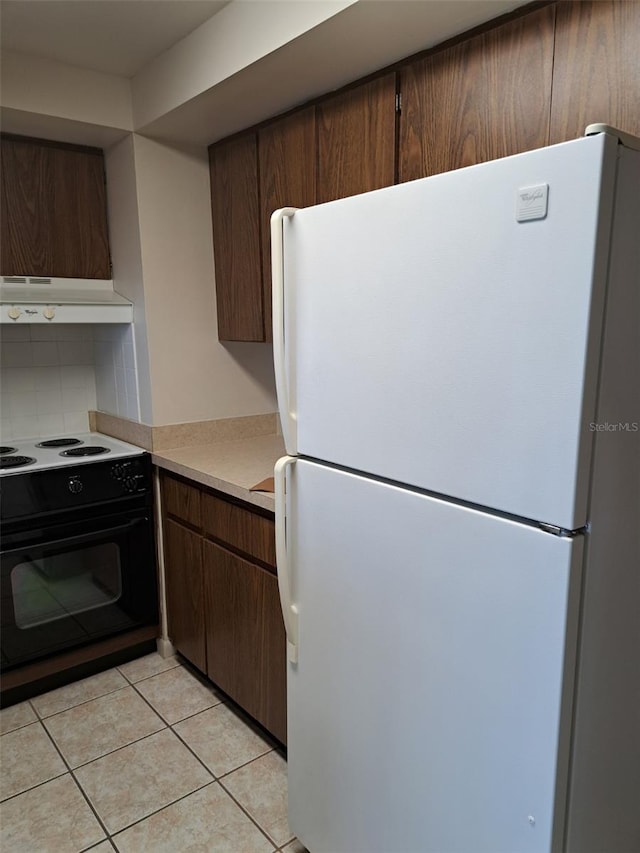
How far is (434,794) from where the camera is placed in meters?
1.18

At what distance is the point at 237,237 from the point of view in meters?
2.40

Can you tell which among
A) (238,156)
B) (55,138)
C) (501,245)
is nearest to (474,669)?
(501,245)

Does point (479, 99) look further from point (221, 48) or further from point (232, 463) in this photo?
point (232, 463)

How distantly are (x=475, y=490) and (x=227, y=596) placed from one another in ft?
4.49

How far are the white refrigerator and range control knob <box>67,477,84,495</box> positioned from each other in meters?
1.20

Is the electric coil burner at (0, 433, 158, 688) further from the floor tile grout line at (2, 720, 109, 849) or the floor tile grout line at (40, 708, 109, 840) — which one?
the floor tile grout line at (2, 720, 109, 849)

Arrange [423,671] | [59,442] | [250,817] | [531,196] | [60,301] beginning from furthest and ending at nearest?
[59,442], [60,301], [250,817], [423,671], [531,196]

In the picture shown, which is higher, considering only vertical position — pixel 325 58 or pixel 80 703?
pixel 325 58

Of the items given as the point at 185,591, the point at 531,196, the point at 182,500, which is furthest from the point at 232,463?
the point at 531,196

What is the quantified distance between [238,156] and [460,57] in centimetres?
108

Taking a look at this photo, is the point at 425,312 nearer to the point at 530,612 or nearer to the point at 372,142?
the point at 530,612

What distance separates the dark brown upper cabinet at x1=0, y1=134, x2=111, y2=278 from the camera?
235 centimetres

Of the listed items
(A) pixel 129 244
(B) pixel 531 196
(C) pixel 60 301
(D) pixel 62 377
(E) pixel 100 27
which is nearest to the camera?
(B) pixel 531 196

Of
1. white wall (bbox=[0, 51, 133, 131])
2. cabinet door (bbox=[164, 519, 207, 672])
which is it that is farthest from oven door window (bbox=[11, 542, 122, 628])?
white wall (bbox=[0, 51, 133, 131])
